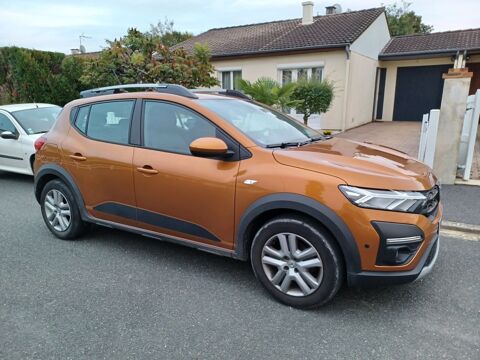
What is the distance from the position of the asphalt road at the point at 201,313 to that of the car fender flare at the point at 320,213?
522mm

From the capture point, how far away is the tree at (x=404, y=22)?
29.2m

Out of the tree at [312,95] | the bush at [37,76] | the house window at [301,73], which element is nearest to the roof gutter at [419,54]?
the house window at [301,73]

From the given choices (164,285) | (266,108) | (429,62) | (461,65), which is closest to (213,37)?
(429,62)

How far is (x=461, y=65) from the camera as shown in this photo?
14.9 m

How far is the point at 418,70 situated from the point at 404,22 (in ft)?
54.4

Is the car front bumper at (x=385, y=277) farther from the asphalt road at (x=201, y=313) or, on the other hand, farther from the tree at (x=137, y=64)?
the tree at (x=137, y=64)

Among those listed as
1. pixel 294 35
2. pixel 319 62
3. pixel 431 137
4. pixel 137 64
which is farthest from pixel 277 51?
pixel 431 137

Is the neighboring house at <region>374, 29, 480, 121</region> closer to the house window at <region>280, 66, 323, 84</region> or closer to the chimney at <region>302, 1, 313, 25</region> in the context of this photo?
the chimney at <region>302, 1, 313, 25</region>

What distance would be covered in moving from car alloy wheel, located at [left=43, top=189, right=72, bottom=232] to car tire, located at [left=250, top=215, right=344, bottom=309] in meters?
2.44

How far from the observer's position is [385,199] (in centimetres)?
253

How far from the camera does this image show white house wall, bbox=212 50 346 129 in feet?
44.4

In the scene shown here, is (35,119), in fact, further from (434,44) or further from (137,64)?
(434,44)

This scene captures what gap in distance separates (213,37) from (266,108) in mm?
17483

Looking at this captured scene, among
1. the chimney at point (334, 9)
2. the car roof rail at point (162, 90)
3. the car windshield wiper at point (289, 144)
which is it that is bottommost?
the car windshield wiper at point (289, 144)
